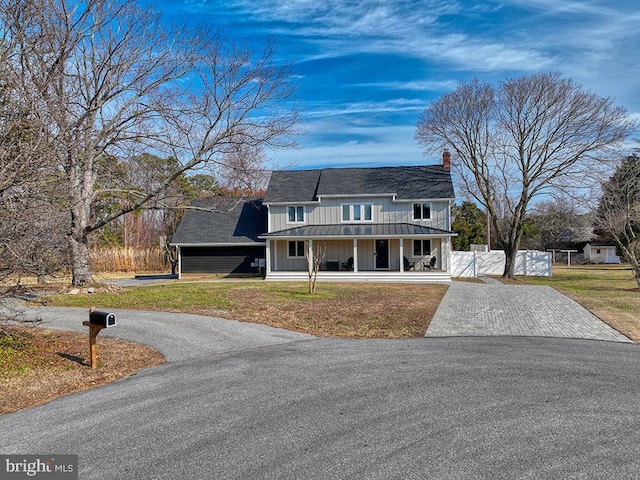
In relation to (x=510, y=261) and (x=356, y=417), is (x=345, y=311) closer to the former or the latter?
(x=356, y=417)

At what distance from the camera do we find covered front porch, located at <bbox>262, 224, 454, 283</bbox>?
82.2 feet

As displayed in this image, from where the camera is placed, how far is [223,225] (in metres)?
29.3

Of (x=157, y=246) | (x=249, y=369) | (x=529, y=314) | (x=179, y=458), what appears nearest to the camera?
(x=179, y=458)

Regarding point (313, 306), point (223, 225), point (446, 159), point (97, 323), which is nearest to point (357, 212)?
point (446, 159)

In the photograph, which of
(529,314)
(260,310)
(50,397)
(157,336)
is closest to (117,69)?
(260,310)

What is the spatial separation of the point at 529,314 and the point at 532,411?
806 cm

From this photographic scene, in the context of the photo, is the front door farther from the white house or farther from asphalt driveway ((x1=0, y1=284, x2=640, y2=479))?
the white house

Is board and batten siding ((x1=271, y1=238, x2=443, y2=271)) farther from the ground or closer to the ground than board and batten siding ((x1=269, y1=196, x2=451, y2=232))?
closer to the ground

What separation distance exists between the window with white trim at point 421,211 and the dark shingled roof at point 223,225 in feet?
30.8

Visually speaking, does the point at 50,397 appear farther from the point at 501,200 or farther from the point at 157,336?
the point at 501,200

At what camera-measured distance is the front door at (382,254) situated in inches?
1058

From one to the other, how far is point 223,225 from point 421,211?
12587mm

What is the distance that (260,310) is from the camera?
1241cm
